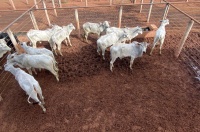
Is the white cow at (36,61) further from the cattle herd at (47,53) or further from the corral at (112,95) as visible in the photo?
the corral at (112,95)

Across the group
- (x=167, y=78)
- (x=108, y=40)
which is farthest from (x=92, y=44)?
(x=167, y=78)

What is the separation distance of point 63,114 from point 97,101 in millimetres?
1060

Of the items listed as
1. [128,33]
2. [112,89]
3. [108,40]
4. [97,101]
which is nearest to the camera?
[97,101]

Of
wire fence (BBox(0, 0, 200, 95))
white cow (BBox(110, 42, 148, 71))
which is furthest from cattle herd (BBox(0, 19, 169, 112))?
wire fence (BBox(0, 0, 200, 95))

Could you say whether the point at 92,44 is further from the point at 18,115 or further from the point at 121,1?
the point at 121,1

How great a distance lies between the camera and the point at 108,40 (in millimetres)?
6156

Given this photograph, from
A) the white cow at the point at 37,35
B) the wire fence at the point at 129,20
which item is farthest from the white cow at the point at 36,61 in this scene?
the white cow at the point at 37,35

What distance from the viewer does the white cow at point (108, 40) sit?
607 centimetres

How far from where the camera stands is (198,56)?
645 cm

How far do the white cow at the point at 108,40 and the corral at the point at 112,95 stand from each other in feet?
A: 1.85

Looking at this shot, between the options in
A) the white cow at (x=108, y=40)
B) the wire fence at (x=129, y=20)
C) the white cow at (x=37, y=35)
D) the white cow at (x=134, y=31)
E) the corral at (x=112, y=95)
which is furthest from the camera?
the wire fence at (x=129, y=20)

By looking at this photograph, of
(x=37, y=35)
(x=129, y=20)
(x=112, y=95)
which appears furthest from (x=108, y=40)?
(x=129, y=20)

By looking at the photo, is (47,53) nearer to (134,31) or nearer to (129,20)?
(134,31)

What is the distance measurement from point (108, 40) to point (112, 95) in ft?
7.52
